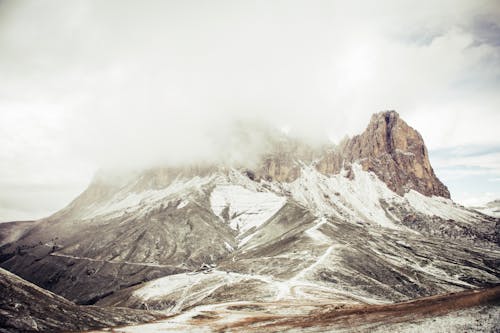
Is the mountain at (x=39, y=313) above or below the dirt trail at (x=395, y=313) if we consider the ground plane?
above

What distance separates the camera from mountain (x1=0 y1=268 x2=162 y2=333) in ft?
122

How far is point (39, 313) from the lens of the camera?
41.0 metres

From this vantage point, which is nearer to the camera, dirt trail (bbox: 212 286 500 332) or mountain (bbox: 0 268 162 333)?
dirt trail (bbox: 212 286 500 332)

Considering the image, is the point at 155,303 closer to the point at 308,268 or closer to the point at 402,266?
the point at 308,268

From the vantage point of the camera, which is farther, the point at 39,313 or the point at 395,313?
the point at 39,313

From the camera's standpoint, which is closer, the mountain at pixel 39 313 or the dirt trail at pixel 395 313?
the dirt trail at pixel 395 313

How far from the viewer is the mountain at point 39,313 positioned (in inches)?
1468

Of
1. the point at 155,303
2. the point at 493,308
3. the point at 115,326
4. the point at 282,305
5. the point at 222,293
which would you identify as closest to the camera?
the point at 493,308

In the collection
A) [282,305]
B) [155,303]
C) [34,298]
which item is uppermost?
[34,298]

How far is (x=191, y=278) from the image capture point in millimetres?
141375

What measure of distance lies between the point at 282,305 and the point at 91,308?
37.3 m

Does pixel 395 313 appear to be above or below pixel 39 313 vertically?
below

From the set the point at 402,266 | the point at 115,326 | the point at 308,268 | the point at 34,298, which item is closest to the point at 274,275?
the point at 308,268

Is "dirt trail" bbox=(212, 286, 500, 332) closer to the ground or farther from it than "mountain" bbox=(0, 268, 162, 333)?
closer to the ground
